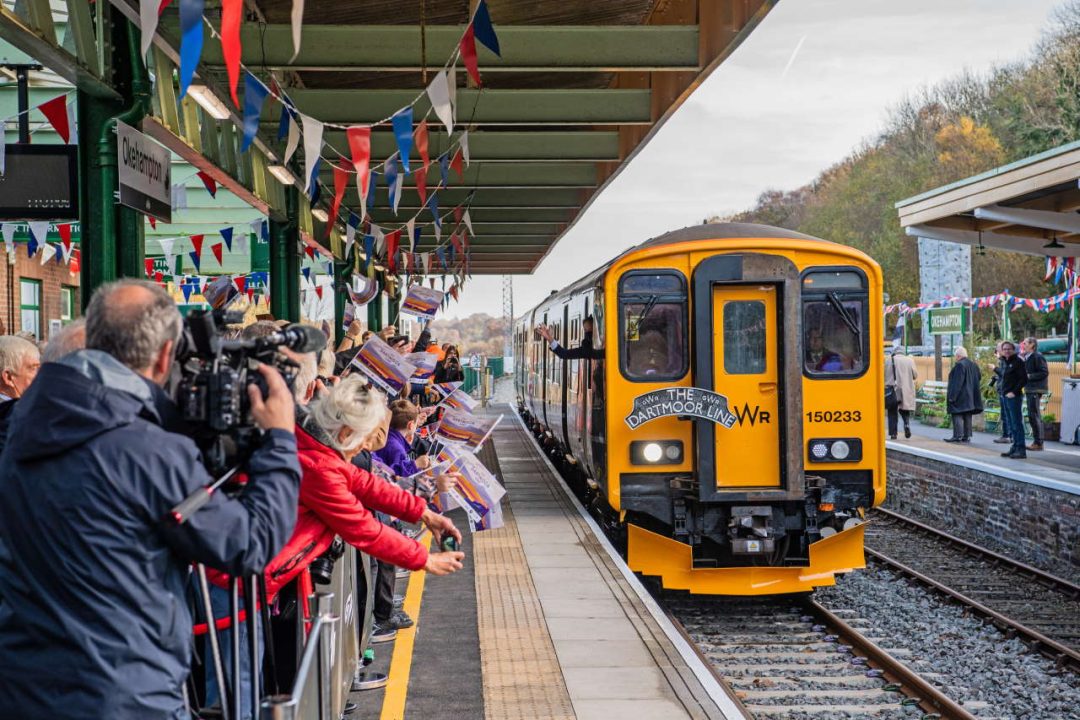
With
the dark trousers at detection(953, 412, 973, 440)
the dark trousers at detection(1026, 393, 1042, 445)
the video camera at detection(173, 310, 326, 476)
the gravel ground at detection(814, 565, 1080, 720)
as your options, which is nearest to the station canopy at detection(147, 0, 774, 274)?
the gravel ground at detection(814, 565, 1080, 720)

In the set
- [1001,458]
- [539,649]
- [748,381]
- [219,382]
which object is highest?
[219,382]

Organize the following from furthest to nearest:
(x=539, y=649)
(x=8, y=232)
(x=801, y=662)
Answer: (x=8, y=232), (x=801, y=662), (x=539, y=649)

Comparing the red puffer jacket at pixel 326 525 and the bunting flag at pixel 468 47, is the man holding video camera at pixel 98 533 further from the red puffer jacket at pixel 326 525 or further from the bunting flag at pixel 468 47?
the bunting flag at pixel 468 47

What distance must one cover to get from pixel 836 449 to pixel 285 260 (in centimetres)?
715

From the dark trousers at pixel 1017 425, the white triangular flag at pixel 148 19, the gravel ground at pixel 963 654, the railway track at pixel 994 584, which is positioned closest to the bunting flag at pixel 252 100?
the white triangular flag at pixel 148 19

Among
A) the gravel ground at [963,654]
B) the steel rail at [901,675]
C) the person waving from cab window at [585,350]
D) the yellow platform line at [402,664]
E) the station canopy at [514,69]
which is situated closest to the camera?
the yellow platform line at [402,664]

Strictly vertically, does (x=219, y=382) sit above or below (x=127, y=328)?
below

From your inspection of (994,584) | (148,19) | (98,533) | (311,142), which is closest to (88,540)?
(98,533)

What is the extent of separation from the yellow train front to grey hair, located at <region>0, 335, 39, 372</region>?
5151 mm

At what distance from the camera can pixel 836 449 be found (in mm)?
9438

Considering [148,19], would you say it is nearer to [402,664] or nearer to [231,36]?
[231,36]

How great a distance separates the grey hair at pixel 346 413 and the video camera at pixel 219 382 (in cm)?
107

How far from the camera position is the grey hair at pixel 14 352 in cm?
513

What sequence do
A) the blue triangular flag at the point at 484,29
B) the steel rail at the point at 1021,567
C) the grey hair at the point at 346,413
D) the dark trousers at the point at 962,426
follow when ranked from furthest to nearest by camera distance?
the dark trousers at the point at 962,426
the steel rail at the point at 1021,567
the blue triangular flag at the point at 484,29
the grey hair at the point at 346,413
